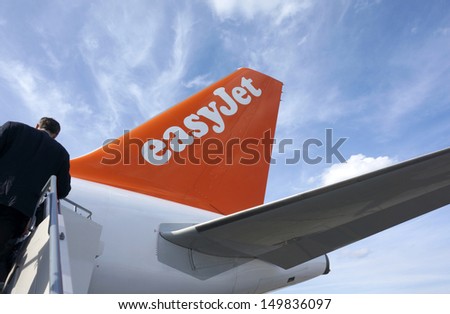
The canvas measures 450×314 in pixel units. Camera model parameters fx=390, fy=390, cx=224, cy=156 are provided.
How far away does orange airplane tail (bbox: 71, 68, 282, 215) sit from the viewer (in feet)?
18.0

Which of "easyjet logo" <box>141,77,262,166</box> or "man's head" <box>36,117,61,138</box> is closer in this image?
"man's head" <box>36,117,61,138</box>

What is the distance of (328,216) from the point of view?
12.3 feet

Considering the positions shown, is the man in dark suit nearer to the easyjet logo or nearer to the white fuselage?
the white fuselage

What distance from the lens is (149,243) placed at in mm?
4324

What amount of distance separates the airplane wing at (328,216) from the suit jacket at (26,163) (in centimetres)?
167

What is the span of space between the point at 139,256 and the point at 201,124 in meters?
2.66

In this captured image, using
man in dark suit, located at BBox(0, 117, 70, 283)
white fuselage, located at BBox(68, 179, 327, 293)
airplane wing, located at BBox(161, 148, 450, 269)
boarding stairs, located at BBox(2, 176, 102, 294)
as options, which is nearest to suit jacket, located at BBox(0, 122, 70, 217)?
man in dark suit, located at BBox(0, 117, 70, 283)

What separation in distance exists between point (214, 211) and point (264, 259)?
4.26 ft

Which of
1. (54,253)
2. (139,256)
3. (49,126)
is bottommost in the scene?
(54,253)

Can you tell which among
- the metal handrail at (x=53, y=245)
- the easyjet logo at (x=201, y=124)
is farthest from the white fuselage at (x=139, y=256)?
the metal handrail at (x=53, y=245)

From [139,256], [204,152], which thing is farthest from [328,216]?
[204,152]

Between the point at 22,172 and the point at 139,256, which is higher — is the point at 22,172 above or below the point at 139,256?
below

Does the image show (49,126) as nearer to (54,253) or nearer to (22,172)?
(22,172)

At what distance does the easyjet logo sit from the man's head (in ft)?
8.76
